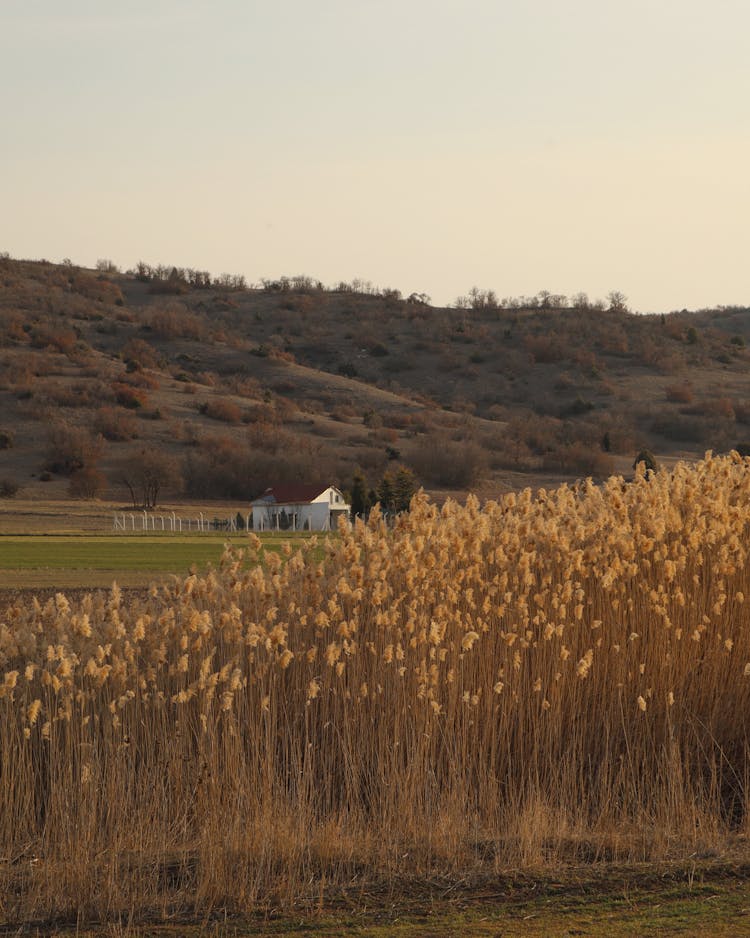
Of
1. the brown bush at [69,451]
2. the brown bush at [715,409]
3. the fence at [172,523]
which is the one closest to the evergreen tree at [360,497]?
the fence at [172,523]

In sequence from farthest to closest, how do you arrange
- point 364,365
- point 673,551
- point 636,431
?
point 364,365 → point 636,431 → point 673,551

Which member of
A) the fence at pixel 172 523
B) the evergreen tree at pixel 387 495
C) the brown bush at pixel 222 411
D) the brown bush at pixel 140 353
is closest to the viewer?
the evergreen tree at pixel 387 495

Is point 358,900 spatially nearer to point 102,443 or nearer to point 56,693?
point 56,693

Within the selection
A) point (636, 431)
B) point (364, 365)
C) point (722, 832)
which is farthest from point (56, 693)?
point (364, 365)

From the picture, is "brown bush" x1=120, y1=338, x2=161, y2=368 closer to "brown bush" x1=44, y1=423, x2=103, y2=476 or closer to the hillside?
the hillside

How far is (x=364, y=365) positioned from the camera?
365 feet

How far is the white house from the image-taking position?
60.0 meters

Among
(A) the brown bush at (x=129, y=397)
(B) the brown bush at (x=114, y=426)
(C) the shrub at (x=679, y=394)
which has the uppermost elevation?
(C) the shrub at (x=679, y=394)

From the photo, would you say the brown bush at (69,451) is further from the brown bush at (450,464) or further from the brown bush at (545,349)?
the brown bush at (545,349)

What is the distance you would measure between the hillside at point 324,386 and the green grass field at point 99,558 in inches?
961

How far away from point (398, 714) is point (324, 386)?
9171 centimetres

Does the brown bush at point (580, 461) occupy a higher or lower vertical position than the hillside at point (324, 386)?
lower

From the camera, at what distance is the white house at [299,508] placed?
60031 mm

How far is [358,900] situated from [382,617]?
215 centimetres
